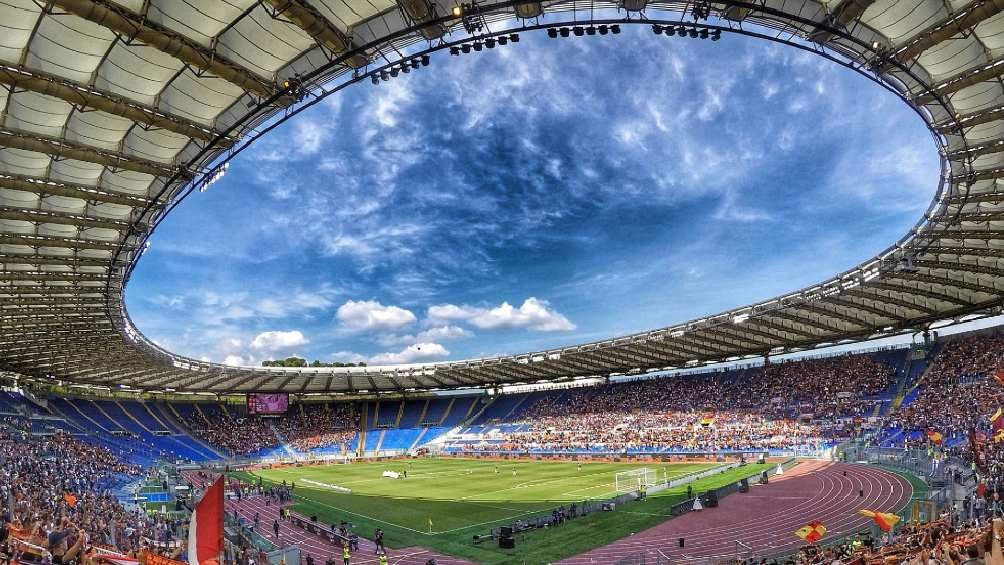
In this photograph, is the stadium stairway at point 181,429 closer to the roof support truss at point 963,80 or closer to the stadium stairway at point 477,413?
the stadium stairway at point 477,413

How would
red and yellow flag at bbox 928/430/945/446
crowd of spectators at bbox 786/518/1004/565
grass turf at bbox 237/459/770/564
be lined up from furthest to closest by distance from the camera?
red and yellow flag at bbox 928/430/945/446 → grass turf at bbox 237/459/770/564 → crowd of spectators at bbox 786/518/1004/565

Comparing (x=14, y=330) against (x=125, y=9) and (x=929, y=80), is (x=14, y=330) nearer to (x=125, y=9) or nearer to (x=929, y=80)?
(x=125, y=9)

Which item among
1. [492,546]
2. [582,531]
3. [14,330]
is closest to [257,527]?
[492,546]

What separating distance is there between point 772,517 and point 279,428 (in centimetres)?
6354

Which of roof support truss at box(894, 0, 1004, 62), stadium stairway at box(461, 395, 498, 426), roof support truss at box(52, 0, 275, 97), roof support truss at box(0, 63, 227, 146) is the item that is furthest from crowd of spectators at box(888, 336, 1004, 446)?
stadium stairway at box(461, 395, 498, 426)

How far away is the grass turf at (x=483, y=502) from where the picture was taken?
25453mm

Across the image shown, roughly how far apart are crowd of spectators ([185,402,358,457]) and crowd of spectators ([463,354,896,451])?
19515 mm

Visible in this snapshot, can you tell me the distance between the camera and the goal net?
3588 cm

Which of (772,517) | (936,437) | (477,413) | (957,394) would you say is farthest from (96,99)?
(477,413)

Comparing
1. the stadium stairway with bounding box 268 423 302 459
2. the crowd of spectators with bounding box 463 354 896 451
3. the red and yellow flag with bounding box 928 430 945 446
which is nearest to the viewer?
the red and yellow flag with bounding box 928 430 945 446

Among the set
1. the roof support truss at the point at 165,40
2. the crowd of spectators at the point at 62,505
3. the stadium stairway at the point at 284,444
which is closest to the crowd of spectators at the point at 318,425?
the stadium stairway at the point at 284,444

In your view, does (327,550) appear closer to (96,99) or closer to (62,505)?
(62,505)

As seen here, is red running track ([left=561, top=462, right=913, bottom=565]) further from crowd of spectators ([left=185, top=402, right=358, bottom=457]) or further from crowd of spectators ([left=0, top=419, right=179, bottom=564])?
crowd of spectators ([left=185, top=402, right=358, bottom=457])

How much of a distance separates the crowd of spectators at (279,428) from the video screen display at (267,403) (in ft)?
12.4
